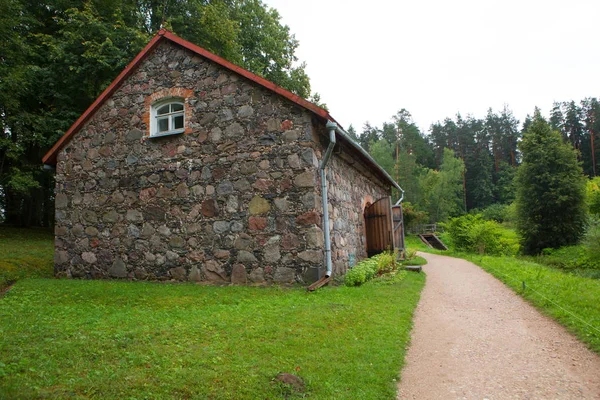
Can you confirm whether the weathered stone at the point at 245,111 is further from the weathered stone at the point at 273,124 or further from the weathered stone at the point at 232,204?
the weathered stone at the point at 232,204

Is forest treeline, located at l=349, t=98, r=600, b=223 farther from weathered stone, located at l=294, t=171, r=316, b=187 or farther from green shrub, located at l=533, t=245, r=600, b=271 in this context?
weathered stone, located at l=294, t=171, r=316, b=187

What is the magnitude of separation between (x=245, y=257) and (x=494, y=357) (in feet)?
16.3

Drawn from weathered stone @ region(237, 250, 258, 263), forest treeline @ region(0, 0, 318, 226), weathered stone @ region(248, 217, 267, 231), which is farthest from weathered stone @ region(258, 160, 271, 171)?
forest treeline @ region(0, 0, 318, 226)

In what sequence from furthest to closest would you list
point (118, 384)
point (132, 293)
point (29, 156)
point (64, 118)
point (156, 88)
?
point (29, 156) < point (64, 118) < point (156, 88) < point (132, 293) < point (118, 384)

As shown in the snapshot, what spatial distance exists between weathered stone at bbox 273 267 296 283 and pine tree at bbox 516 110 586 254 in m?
17.3

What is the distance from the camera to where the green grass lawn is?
9644 mm

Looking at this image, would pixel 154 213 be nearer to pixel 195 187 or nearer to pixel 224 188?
pixel 195 187

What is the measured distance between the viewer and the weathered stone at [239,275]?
7820mm

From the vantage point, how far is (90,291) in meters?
7.37

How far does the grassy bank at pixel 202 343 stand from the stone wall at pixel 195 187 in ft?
3.94

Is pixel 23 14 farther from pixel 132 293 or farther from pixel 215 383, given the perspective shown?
pixel 215 383

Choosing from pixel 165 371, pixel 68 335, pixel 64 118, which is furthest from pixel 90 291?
pixel 64 118

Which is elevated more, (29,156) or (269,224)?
(29,156)

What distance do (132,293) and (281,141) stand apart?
4.15m
